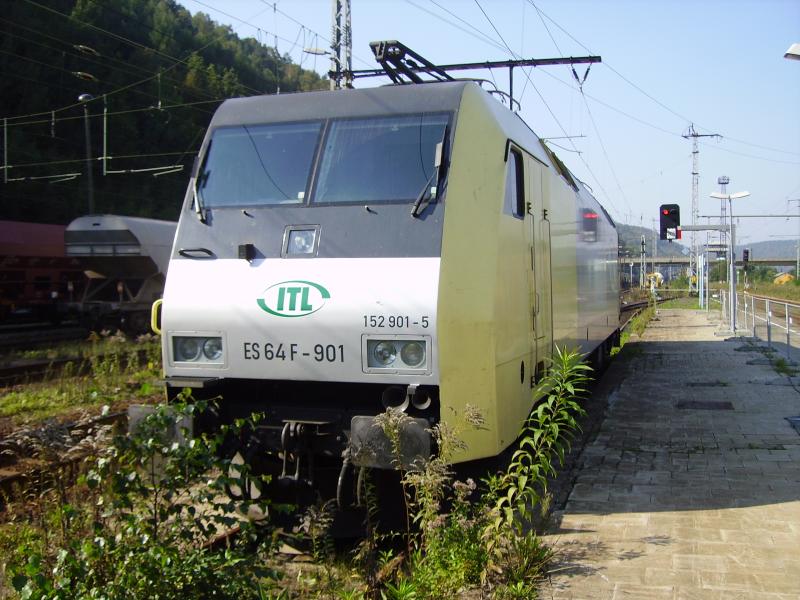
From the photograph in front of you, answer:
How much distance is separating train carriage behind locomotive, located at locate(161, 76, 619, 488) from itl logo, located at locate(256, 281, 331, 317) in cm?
2

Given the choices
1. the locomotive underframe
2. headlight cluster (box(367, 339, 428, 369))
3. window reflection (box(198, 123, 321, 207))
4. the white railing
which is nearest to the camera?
the locomotive underframe

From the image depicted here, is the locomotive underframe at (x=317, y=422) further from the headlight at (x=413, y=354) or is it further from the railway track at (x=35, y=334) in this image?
the railway track at (x=35, y=334)

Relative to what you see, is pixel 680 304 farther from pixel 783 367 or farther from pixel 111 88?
pixel 783 367

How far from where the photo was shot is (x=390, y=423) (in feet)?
15.1

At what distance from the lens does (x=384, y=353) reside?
5.17m

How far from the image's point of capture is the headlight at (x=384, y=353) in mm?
5152

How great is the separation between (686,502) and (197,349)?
12.8ft

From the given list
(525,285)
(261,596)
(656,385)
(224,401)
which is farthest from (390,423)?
(656,385)

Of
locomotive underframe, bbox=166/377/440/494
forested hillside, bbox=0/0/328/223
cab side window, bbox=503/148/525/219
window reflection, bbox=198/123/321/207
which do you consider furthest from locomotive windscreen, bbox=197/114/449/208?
forested hillside, bbox=0/0/328/223

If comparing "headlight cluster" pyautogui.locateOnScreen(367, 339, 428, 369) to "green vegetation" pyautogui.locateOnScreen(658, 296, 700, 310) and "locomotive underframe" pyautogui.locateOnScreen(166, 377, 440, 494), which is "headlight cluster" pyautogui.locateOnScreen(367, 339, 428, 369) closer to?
"locomotive underframe" pyautogui.locateOnScreen(166, 377, 440, 494)

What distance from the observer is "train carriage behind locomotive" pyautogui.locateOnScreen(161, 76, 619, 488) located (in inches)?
203

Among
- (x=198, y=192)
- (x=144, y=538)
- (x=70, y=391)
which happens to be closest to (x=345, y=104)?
(x=198, y=192)

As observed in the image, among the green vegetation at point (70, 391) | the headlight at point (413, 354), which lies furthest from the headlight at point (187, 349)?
the green vegetation at point (70, 391)

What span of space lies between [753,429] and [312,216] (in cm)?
628
